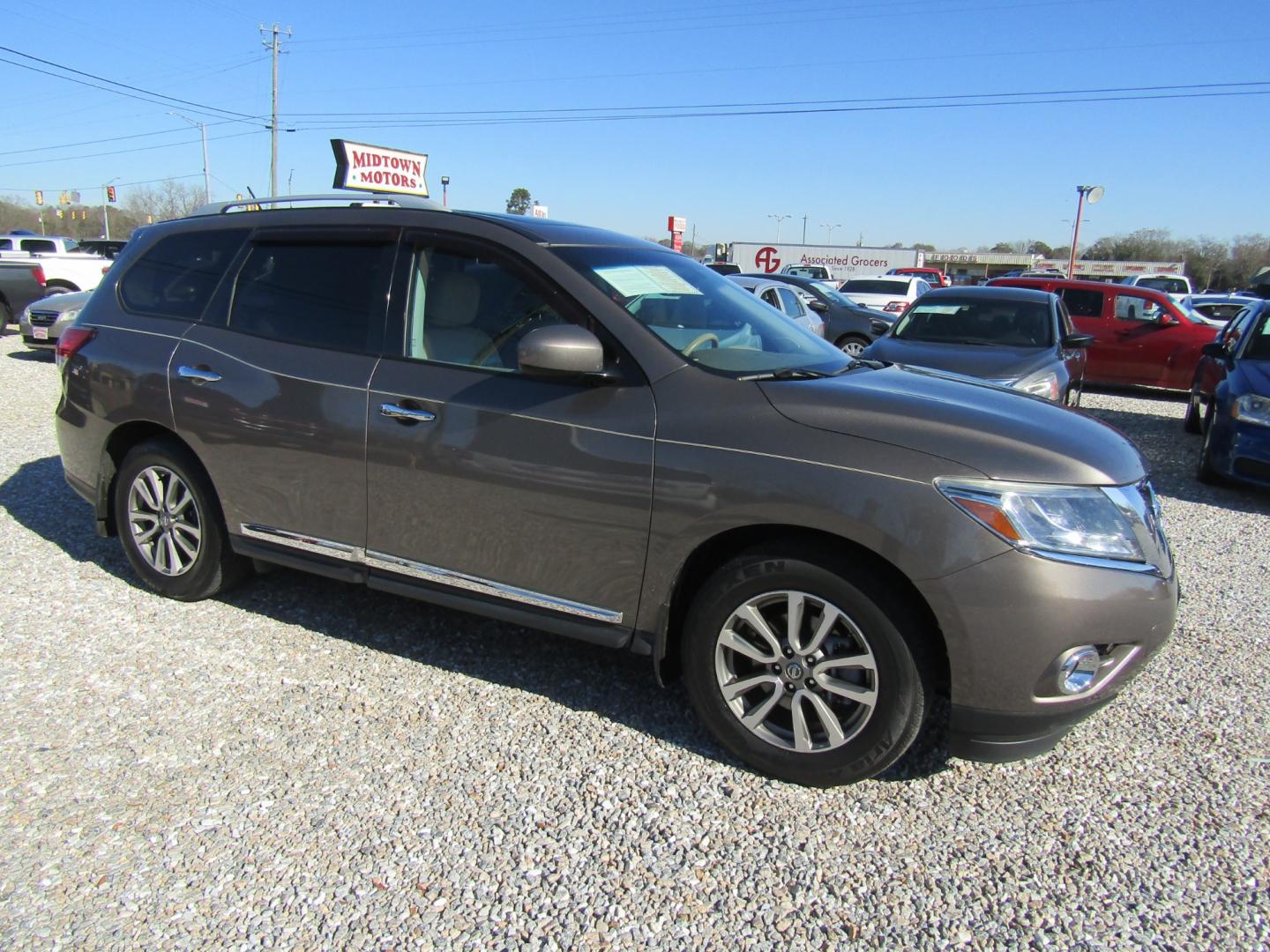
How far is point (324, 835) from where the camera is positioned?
8.63 feet

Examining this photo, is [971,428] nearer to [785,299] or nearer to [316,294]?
[316,294]

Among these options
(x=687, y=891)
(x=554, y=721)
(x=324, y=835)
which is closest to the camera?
(x=687, y=891)

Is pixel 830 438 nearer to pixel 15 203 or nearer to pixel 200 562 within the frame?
pixel 200 562

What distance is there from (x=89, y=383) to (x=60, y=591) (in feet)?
3.44

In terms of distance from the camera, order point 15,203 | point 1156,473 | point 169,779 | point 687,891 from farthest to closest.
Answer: point 15,203 < point 1156,473 < point 169,779 < point 687,891

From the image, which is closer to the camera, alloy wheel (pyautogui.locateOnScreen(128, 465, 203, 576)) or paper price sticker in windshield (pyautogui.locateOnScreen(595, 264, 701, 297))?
paper price sticker in windshield (pyautogui.locateOnScreen(595, 264, 701, 297))

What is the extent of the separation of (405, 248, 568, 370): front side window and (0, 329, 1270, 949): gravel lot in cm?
133

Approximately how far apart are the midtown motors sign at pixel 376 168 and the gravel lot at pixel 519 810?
19.8 feet

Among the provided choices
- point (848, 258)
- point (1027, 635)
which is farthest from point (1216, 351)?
point (848, 258)

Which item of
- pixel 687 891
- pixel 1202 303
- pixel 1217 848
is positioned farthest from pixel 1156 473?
pixel 1202 303

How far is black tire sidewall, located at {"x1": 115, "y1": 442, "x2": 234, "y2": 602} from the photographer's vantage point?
13.4ft

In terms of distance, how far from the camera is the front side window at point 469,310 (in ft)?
10.9

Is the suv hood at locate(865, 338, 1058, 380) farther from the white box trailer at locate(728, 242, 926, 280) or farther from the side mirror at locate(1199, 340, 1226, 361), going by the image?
the white box trailer at locate(728, 242, 926, 280)

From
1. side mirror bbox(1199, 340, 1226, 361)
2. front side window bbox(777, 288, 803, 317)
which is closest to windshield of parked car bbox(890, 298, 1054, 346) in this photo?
side mirror bbox(1199, 340, 1226, 361)
